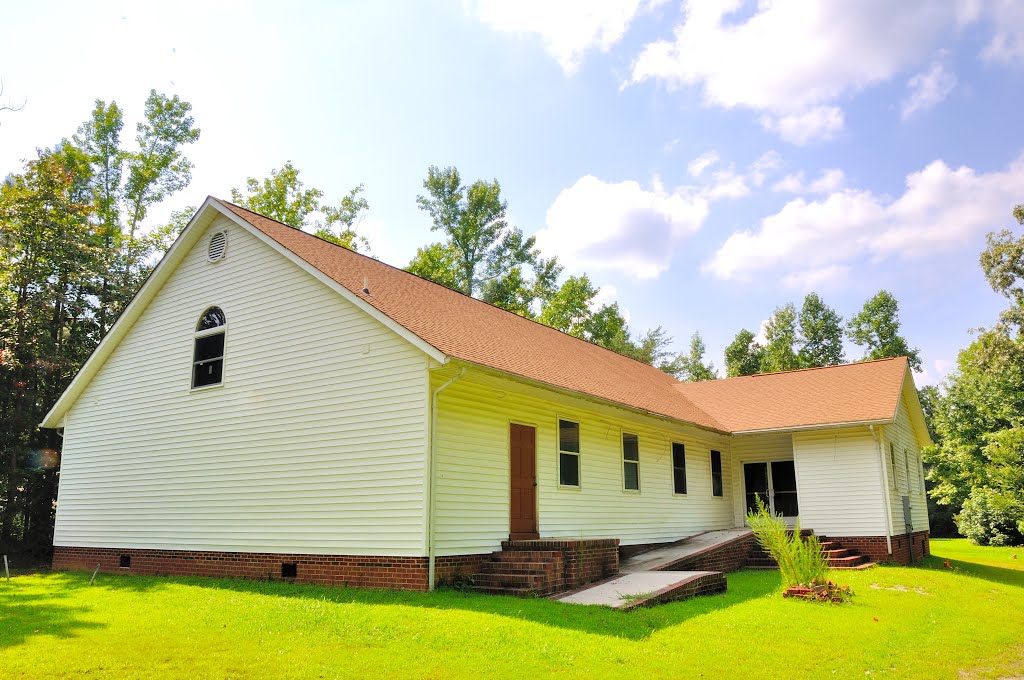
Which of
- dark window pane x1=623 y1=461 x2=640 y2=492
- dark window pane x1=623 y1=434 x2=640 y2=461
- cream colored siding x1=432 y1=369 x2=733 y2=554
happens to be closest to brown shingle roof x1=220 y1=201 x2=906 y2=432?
cream colored siding x1=432 y1=369 x2=733 y2=554

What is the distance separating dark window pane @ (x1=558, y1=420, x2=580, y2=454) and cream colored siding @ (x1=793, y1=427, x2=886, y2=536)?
715 centimetres

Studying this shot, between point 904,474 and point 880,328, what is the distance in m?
31.5

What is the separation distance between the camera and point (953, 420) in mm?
34875

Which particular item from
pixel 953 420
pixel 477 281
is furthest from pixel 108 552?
pixel 953 420

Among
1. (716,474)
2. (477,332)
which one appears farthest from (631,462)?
(716,474)

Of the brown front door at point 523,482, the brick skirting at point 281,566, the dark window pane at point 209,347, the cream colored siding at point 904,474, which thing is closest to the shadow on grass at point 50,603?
the brick skirting at point 281,566

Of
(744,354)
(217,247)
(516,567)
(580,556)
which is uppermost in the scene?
(744,354)

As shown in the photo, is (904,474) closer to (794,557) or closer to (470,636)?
(794,557)

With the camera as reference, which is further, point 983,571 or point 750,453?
point 750,453

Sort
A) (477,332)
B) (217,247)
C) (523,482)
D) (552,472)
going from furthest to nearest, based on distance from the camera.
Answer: (217,247)
(477,332)
(552,472)
(523,482)

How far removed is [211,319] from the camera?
14.5m

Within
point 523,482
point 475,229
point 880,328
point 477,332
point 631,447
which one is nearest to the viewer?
point 523,482

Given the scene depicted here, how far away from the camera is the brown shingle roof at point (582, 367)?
12840 millimetres

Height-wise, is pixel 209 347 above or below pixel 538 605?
above
